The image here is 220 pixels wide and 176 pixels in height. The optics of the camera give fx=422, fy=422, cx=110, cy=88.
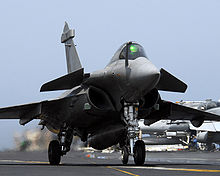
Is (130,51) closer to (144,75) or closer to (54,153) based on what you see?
(144,75)

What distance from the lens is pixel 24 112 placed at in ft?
43.8

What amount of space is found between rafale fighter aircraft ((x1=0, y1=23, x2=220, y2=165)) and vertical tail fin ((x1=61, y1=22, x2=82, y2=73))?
365cm

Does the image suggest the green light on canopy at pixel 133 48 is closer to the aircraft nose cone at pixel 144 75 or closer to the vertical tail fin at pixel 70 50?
the aircraft nose cone at pixel 144 75

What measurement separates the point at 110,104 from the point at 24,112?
3372mm

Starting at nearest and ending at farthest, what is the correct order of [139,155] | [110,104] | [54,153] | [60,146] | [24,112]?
1. [139,155]
2. [110,104]
3. [54,153]
4. [60,146]
5. [24,112]

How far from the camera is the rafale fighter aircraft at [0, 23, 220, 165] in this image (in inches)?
417

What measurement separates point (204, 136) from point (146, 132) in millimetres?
9605

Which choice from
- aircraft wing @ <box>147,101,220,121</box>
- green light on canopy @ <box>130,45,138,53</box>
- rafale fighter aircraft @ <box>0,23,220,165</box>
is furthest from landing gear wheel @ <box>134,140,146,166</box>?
green light on canopy @ <box>130,45,138,53</box>

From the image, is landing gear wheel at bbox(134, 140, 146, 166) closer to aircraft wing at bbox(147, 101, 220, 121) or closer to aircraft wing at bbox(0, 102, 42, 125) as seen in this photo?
aircraft wing at bbox(147, 101, 220, 121)

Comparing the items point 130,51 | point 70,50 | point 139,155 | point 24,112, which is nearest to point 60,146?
point 24,112

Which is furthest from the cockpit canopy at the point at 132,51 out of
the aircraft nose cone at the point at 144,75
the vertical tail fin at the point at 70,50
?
the vertical tail fin at the point at 70,50

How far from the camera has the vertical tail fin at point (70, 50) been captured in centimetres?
1689

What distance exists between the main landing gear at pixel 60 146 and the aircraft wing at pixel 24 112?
0.95 m

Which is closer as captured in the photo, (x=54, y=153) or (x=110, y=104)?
(x=110, y=104)
